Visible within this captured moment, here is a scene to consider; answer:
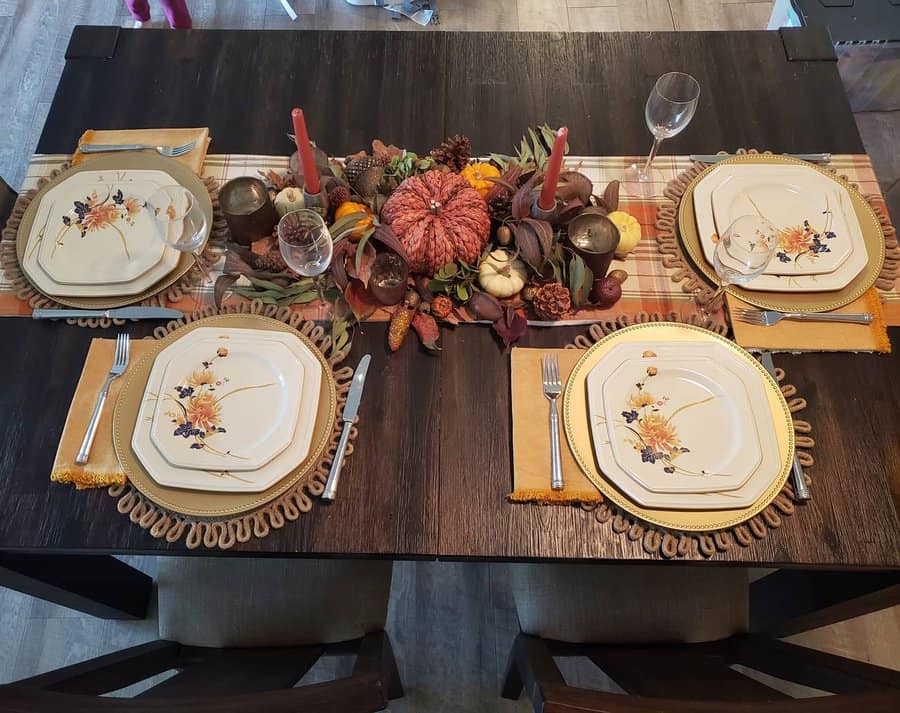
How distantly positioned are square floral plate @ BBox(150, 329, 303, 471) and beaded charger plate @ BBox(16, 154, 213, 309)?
0.12 metres

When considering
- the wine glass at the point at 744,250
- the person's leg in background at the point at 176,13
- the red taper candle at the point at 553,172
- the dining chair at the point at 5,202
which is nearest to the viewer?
the red taper candle at the point at 553,172

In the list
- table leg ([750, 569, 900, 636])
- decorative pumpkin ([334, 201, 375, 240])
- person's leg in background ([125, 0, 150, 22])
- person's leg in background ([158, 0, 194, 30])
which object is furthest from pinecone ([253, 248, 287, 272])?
person's leg in background ([125, 0, 150, 22])

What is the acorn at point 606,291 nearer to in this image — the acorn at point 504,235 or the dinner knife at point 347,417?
the acorn at point 504,235

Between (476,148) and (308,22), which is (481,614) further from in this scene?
(308,22)

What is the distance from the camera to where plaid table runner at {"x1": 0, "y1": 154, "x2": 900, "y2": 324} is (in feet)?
2.99

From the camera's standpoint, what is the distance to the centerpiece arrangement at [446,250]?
0.86 m

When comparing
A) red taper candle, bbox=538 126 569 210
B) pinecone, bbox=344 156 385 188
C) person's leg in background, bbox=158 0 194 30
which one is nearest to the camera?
red taper candle, bbox=538 126 569 210

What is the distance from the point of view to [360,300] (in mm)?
903

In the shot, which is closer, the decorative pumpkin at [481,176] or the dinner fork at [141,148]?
the decorative pumpkin at [481,176]

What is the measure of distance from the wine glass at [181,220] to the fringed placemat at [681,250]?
70cm

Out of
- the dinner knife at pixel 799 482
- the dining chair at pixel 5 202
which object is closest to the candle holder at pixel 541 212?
the dinner knife at pixel 799 482

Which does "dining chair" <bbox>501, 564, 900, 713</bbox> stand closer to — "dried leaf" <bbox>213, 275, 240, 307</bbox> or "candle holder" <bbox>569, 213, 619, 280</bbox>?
"candle holder" <bbox>569, 213, 619, 280</bbox>

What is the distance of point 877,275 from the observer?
912mm

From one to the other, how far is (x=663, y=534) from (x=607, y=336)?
0.90ft
